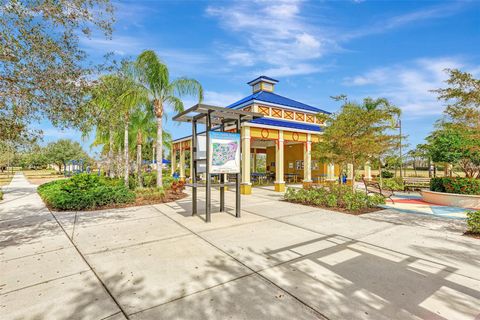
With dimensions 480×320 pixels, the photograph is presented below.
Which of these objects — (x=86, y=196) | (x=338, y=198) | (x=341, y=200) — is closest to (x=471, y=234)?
(x=341, y=200)

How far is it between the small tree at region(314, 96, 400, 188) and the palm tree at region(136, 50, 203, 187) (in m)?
7.63

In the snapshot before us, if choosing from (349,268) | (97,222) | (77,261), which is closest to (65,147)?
(97,222)

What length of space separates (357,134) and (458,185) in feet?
15.4

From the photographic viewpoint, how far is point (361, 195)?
9234 mm

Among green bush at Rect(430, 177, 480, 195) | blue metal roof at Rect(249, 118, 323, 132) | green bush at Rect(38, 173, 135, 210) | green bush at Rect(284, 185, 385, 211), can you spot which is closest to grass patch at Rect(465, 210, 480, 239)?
green bush at Rect(284, 185, 385, 211)

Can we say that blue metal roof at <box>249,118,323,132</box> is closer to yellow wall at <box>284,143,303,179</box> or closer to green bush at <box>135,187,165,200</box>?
yellow wall at <box>284,143,303,179</box>

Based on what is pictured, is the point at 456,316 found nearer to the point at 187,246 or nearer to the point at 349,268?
the point at 349,268

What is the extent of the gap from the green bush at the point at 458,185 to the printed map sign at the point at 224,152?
370 inches

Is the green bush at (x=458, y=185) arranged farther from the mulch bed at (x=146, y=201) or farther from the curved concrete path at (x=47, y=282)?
the curved concrete path at (x=47, y=282)

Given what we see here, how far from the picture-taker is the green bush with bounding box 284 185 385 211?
8.88 m

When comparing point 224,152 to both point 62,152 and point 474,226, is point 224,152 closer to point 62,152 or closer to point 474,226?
point 474,226

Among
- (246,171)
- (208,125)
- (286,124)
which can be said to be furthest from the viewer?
(286,124)

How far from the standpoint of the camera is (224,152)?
24.3 ft

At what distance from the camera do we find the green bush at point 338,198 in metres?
8.88
